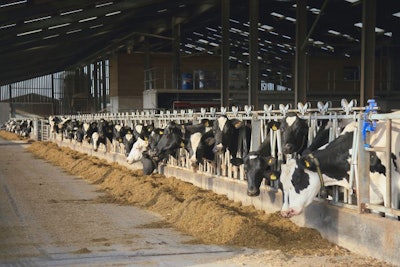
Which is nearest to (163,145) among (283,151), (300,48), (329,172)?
(283,151)

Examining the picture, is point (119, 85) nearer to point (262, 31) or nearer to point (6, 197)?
point (262, 31)

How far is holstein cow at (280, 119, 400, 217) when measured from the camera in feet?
21.9

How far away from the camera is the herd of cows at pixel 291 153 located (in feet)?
22.1

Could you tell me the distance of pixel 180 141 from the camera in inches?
480

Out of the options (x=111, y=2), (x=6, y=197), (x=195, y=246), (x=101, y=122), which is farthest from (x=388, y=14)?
(x=195, y=246)

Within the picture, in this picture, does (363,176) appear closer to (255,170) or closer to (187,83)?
(255,170)

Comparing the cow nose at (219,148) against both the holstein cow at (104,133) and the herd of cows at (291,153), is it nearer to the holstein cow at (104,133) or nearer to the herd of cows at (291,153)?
the herd of cows at (291,153)

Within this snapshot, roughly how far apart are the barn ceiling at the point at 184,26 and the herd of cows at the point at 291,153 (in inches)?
350

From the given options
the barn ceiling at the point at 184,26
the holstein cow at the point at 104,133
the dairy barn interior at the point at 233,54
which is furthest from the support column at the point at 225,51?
the holstein cow at the point at 104,133

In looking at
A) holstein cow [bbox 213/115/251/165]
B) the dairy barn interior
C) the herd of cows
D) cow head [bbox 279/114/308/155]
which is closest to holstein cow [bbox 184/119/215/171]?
the herd of cows

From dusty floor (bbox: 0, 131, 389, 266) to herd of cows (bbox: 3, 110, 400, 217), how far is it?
0.51m

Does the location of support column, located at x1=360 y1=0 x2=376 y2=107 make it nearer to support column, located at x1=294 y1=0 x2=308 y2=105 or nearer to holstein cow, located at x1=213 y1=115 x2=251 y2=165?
support column, located at x1=294 y1=0 x2=308 y2=105

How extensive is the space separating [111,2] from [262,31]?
16917 mm

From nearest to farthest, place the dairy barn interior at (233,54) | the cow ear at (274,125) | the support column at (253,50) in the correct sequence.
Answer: the cow ear at (274,125) → the dairy barn interior at (233,54) → the support column at (253,50)
